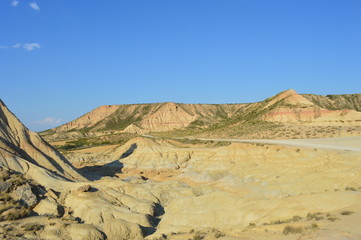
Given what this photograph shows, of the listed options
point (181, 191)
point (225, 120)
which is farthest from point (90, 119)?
point (181, 191)

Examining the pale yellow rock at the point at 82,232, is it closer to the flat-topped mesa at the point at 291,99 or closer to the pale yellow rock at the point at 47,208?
the pale yellow rock at the point at 47,208

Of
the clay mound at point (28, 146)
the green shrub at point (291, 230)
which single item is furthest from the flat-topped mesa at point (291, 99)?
the green shrub at point (291, 230)

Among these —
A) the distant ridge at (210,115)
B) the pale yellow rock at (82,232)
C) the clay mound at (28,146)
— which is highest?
the distant ridge at (210,115)

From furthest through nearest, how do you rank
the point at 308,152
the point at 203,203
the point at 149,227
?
the point at 308,152, the point at 203,203, the point at 149,227

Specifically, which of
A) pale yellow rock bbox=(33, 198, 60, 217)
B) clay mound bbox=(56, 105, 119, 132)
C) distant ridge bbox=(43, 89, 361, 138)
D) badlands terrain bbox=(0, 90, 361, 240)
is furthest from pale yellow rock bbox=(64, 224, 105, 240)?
clay mound bbox=(56, 105, 119, 132)

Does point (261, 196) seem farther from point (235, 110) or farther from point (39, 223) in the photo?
point (235, 110)

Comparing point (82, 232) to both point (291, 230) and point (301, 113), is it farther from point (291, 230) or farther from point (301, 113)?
point (301, 113)

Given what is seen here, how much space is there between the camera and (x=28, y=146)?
118ft

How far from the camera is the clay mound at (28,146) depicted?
111 ft

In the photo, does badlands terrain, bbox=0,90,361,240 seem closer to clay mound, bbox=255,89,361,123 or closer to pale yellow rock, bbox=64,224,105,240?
pale yellow rock, bbox=64,224,105,240

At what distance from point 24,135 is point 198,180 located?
1009 inches

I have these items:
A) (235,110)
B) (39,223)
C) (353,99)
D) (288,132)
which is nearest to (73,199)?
(39,223)

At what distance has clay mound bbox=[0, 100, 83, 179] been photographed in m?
33.7

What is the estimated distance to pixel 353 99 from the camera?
139 m
